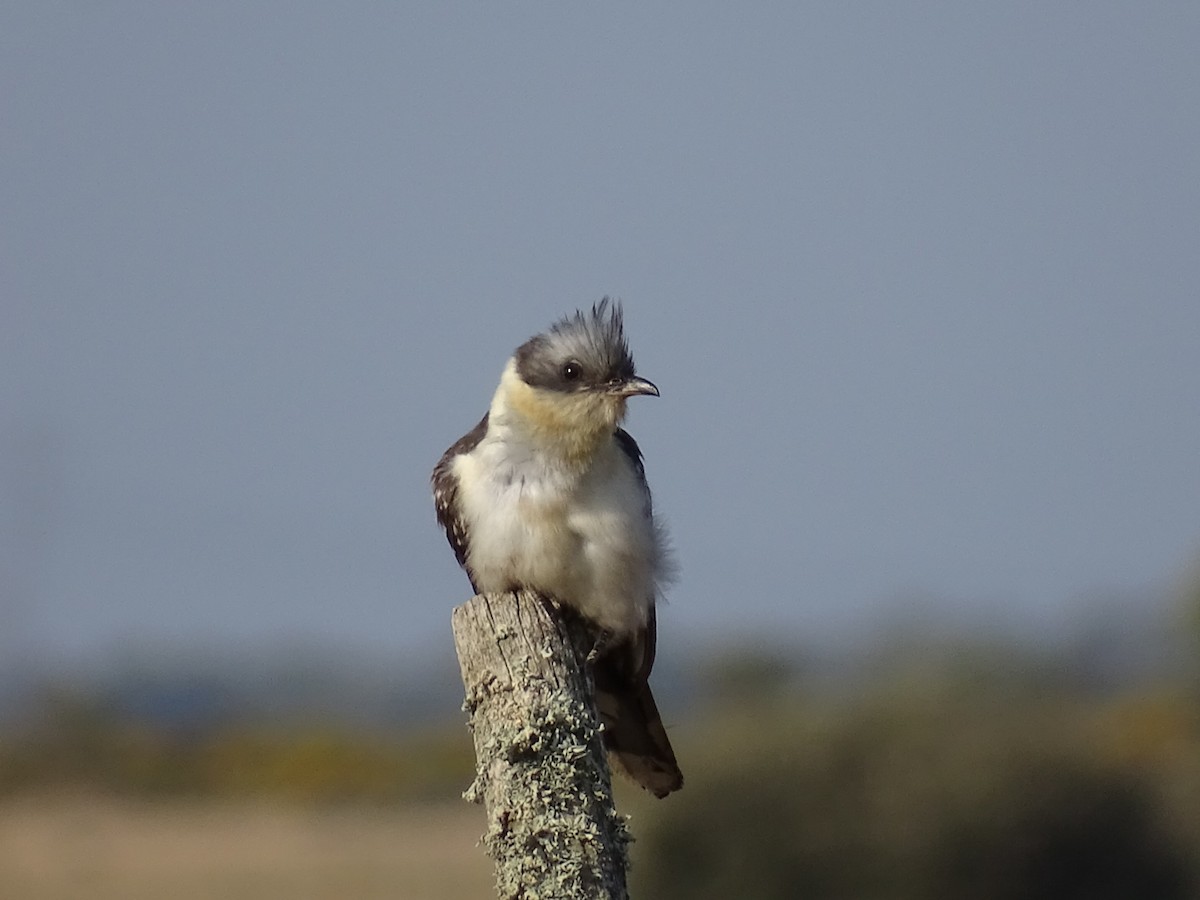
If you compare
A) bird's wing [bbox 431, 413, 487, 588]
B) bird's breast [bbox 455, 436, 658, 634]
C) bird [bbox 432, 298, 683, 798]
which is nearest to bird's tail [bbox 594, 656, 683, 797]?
bird [bbox 432, 298, 683, 798]

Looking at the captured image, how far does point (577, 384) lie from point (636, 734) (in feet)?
4.25

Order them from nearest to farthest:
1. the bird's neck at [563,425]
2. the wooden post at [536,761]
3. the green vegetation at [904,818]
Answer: the wooden post at [536,761] → the bird's neck at [563,425] → the green vegetation at [904,818]

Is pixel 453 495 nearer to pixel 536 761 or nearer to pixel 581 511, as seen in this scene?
pixel 581 511

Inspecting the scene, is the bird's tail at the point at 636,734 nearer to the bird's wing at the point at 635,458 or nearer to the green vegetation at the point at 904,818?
the bird's wing at the point at 635,458

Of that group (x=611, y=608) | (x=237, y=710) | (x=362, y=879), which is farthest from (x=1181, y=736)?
(x=611, y=608)

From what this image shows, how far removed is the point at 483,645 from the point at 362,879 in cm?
1968

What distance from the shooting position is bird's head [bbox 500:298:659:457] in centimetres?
661

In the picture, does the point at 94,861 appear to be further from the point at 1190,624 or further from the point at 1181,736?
the point at 1190,624

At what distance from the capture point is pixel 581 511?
6.45 meters

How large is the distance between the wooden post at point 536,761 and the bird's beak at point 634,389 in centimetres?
172

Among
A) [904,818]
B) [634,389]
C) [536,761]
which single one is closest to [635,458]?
[634,389]

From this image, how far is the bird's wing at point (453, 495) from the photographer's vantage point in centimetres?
667

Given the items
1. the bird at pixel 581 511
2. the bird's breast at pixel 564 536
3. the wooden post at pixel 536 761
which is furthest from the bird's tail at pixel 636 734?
the wooden post at pixel 536 761

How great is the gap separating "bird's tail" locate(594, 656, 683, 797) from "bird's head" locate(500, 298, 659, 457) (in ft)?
2.80
